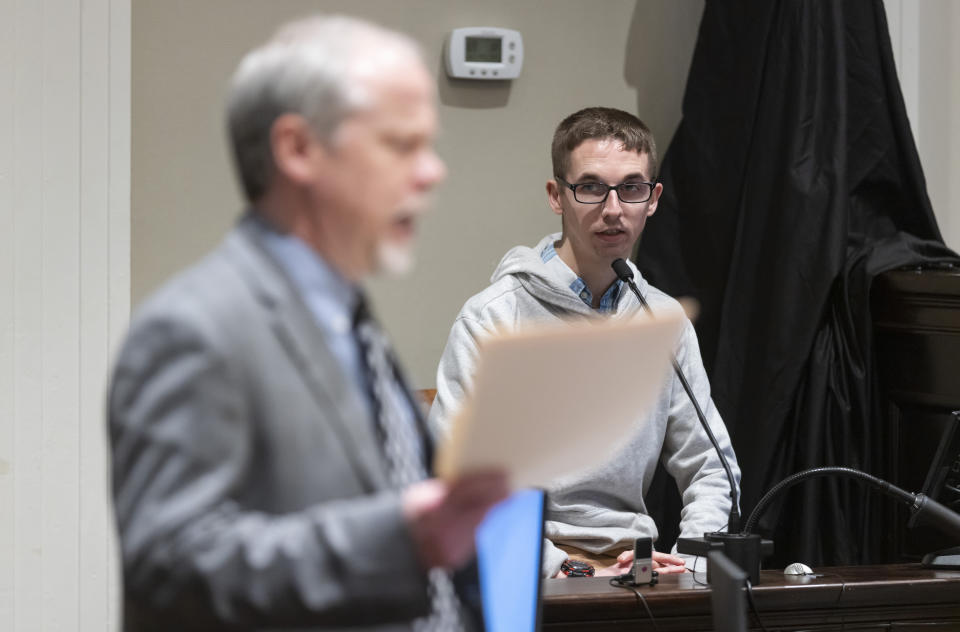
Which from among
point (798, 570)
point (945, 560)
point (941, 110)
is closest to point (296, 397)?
point (798, 570)

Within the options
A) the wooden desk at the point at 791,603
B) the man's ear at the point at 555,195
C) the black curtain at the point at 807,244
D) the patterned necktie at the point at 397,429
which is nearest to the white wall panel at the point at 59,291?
the man's ear at the point at 555,195

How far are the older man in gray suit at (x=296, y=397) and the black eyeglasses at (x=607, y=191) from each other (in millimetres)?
1526

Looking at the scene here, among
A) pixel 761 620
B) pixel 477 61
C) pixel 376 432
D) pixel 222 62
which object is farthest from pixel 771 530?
pixel 376 432

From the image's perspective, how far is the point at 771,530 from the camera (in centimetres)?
294

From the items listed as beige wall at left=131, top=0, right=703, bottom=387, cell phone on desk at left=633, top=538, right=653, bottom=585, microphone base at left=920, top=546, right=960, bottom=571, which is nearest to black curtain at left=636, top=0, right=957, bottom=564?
beige wall at left=131, top=0, right=703, bottom=387

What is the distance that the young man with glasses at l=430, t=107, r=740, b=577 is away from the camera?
2.39 metres

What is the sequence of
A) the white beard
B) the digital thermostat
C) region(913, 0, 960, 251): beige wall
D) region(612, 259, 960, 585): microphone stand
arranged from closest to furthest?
the white beard < region(612, 259, 960, 585): microphone stand < the digital thermostat < region(913, 0, 960, 251): beige wall

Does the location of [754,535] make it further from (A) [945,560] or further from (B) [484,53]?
(B) [484,53]

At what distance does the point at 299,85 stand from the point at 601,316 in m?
1.68

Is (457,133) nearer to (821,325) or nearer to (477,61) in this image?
(477,61)

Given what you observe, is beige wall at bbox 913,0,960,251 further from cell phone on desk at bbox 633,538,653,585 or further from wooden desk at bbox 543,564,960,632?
cell phone on desk at bbox 633,538,653,585

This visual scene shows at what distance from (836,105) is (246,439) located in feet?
7.83

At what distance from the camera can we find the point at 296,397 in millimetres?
876

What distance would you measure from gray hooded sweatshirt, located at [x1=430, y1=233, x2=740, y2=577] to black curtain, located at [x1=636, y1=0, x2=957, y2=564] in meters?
0.45
